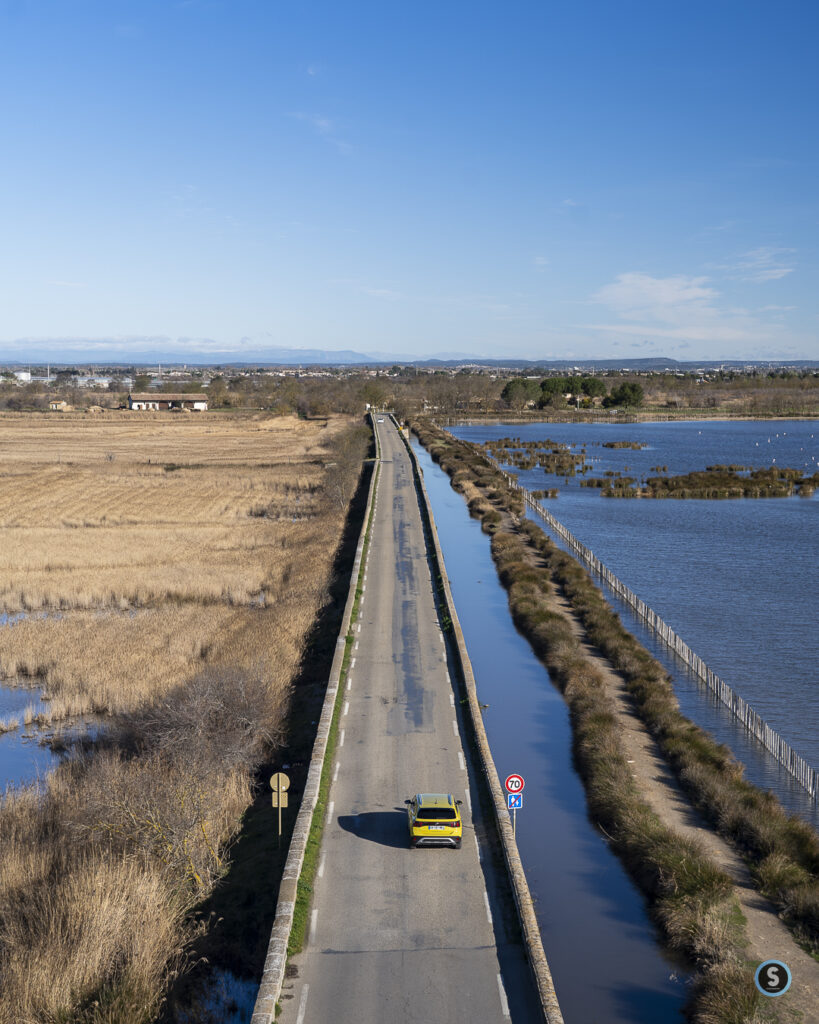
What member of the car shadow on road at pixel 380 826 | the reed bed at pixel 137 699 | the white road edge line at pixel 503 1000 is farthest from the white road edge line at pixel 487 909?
the reed bed at pixel 137 699

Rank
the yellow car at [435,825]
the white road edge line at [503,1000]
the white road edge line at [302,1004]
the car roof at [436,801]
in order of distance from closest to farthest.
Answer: the white road edge line at [302,1004] → the white road edge line at [503,1000] → the yellow car at [435,825] → the car roof at [436,801]

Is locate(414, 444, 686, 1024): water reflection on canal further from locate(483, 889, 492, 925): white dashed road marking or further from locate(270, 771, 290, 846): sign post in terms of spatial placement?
locate(270, 771, 290, 846): sign post

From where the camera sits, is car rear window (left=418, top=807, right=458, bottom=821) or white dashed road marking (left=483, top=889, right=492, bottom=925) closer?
white dashed road marking (left=483, top=889, right=492, bottom=925)

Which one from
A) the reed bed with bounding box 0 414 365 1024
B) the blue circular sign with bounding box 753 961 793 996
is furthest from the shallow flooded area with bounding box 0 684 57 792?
the blue circular sign with bounding box 753 961 793 996

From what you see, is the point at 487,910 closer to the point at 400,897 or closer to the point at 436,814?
the point at 400,897

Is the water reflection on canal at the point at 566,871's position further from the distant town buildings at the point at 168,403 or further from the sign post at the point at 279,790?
the distant town buildings at the point at 168,403

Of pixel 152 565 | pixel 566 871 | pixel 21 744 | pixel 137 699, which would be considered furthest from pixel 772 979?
pixel 152 565

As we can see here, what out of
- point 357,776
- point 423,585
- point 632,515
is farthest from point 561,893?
point 632,515
